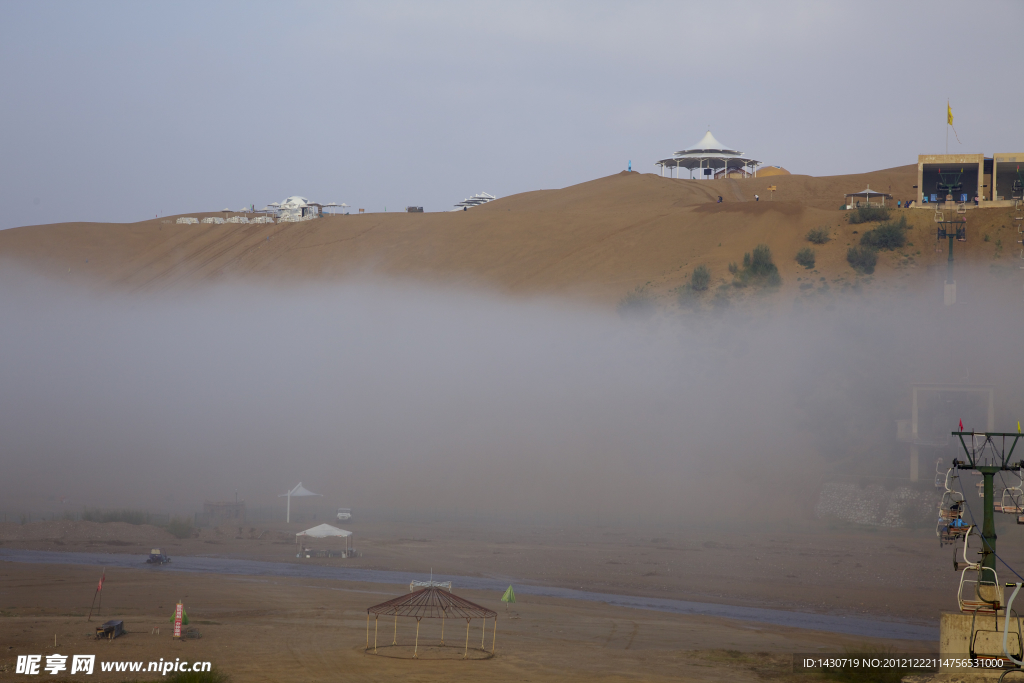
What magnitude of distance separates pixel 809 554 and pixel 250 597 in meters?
20.1

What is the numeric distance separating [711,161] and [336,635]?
78.6 m

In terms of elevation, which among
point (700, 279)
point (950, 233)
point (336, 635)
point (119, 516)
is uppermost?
point (950, 233)

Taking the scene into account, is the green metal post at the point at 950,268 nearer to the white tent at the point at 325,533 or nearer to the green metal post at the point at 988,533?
the white tent at the point at 325,533

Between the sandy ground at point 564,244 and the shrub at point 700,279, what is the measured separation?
62cm

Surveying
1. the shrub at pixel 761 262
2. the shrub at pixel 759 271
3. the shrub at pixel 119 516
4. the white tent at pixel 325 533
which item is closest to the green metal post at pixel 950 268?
the shrub at pixel 759 271

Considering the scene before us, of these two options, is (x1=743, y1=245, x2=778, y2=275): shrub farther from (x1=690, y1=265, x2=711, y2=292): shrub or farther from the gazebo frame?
the gazebo frame

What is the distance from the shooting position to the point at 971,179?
56.5m

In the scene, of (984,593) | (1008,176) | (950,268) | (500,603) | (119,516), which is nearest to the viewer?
Answer: (984,593)

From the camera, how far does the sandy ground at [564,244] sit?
177 feet

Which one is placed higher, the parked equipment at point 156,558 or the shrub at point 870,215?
the shrub at point 870,215

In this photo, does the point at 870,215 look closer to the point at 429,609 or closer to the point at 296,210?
the point at 429,609

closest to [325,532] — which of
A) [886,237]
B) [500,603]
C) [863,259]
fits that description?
[500,603]

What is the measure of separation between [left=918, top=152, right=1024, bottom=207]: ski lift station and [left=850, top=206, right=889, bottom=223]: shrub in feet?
9.25

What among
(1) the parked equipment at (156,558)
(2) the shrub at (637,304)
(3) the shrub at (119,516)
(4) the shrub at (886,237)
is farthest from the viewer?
(2) the shrub at (637,304)
